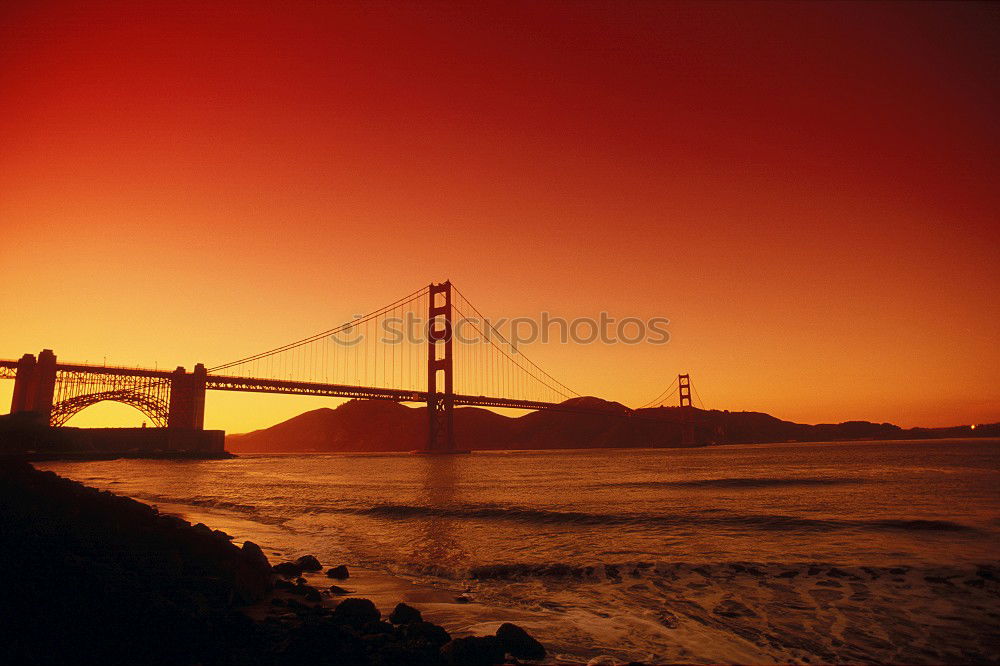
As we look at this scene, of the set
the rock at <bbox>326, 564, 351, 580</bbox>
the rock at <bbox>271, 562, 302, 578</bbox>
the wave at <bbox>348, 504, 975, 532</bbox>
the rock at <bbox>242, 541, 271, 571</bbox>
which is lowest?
the wave at <bbox>348, 504, 975, 532</bbox>

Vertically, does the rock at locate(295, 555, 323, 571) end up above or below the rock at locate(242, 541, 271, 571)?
below

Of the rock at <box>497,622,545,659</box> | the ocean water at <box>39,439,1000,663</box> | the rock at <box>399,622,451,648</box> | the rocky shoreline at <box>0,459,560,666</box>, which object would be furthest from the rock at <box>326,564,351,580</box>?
the rock at <box>497,622,545,659</box>

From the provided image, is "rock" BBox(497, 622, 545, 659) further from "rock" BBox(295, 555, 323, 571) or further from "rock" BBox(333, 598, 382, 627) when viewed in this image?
"rock" BBox(295, 555, 323, 571)

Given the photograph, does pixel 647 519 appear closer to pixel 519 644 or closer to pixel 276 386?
pixel 519 644

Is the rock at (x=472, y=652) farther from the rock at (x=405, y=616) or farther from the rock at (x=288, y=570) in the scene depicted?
the rock at (x=288, y=570)

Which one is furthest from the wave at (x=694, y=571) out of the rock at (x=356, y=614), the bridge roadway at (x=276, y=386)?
the bridge roadway at (x=276, y=386)

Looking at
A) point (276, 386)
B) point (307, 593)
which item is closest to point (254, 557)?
point (307, 593)

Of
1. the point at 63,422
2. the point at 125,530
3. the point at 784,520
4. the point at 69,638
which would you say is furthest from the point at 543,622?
the point at 63,422
